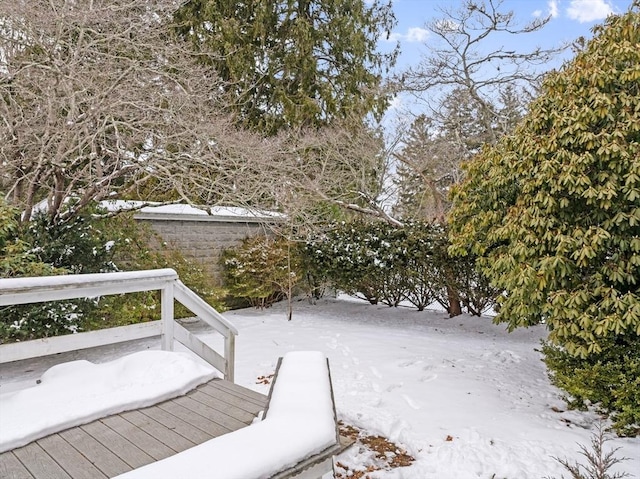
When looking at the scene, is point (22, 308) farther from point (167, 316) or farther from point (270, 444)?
point (270, 444)

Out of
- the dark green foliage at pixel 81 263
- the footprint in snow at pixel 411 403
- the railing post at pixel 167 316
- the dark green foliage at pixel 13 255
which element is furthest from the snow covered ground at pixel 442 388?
the dark green foliage at pixel 13 255

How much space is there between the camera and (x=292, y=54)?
13172 mm

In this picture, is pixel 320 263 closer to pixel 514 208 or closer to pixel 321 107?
pixel 514 208

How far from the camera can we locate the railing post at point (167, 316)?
139 inches

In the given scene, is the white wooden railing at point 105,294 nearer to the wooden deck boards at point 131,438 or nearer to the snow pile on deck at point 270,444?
the wooden deck boards at point 131,438

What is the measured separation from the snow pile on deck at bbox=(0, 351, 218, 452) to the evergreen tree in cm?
992

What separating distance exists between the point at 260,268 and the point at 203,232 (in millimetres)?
1351

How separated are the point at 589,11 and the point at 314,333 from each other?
9790 millimetres

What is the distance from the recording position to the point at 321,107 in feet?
44.3

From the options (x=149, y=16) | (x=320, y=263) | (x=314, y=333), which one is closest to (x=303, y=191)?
(x=320, y=263)

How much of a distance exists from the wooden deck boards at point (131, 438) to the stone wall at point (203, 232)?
211 inches

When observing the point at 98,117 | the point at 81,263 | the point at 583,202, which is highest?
the point at 98,117

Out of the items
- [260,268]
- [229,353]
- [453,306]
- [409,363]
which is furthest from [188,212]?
[453,306]

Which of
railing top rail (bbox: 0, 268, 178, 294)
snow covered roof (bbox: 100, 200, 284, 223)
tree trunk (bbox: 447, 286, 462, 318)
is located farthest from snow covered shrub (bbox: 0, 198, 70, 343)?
tree trunk (bbox: 447, 286, 462, 318)
